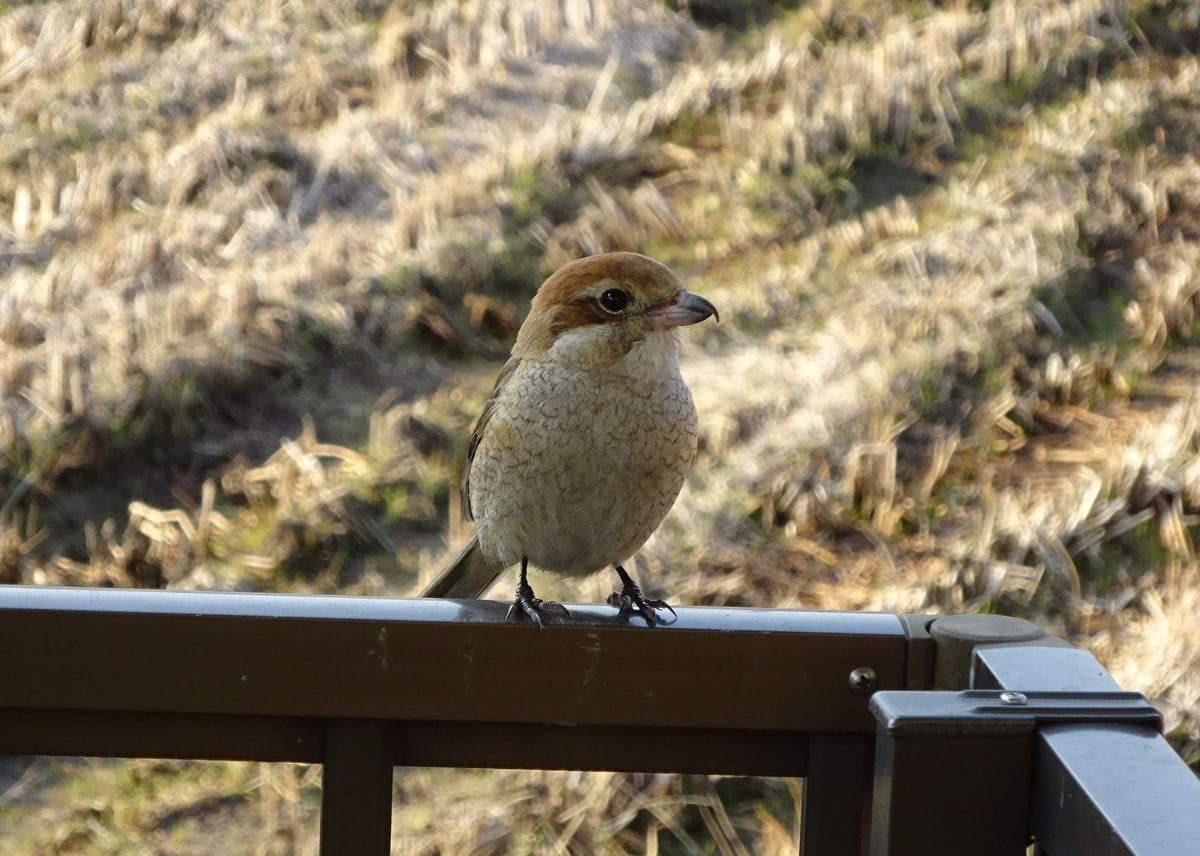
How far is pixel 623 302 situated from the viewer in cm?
310

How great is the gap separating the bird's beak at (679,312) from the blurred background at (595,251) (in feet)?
5.82

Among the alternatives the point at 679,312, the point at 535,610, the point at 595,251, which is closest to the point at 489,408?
the point at 679,312

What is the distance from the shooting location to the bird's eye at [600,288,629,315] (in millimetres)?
3092

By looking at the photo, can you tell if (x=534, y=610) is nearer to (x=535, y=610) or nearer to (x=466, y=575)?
(x=535, y=610)

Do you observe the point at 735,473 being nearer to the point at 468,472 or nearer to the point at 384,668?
the point at 468,472

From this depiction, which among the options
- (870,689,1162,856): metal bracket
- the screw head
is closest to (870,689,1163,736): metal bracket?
Answer: (870,689,1162,856): metal bracket

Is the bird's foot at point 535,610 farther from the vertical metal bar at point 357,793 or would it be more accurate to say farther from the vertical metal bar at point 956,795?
the vertical metal bar at point 956,795

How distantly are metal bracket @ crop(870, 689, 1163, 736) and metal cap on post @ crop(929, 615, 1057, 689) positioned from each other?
0.67 feet

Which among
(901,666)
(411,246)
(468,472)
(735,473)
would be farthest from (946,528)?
(901,666)

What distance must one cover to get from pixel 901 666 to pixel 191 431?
473 centimetres

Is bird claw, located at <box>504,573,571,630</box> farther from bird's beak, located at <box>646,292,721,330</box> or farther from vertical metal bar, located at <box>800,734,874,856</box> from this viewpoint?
bird's beak, located at <box>646,292,721,330</box>

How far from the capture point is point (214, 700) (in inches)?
80.7

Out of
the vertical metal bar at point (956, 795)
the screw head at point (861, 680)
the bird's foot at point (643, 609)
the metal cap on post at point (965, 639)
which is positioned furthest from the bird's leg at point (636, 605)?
the vertical metal bar at point (956, 795)

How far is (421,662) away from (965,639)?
72cm
